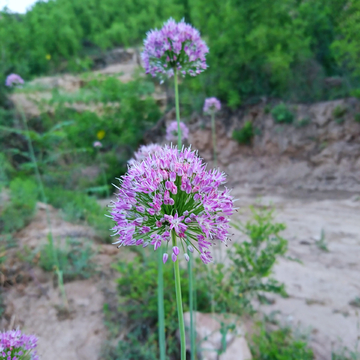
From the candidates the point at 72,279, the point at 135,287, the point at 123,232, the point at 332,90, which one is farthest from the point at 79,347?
the point at 332,90

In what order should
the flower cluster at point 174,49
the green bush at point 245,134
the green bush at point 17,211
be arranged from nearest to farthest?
the flower cluster at point 174,49 → the green bush at point 17,211 → the green bush at point 245,134

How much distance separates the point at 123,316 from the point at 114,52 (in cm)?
2103

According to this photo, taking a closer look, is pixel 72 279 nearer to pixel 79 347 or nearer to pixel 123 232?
pixel 79 347

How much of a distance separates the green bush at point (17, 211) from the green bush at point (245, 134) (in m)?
6.27

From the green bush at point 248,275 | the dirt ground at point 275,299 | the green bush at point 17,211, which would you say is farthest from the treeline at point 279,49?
the green bush at point 17,211

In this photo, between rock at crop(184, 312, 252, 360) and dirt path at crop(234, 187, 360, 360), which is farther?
dirt path at crop(234, 187, 360, 360)

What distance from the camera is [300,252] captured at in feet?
14.3

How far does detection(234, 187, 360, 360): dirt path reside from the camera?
2742 millimetres

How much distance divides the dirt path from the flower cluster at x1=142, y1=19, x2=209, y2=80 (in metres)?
2.02

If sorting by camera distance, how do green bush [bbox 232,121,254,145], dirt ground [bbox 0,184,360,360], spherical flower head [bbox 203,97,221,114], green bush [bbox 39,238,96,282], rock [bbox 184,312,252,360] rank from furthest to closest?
green bush [bbox 232,121,254,145], spherical flower head [bbox 203,97,221,114], green bush [bbox 39,238,96,282], dirt ground [bbox 0,184,360,360], rock [bbox 184,312,252,360]

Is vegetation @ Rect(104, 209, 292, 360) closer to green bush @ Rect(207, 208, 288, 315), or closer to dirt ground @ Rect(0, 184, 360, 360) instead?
green bush @ Rect(207, 208, 288, 315)

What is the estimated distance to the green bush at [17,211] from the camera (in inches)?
154

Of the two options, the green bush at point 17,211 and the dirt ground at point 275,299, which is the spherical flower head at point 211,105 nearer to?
the dirt ground at point 275,299

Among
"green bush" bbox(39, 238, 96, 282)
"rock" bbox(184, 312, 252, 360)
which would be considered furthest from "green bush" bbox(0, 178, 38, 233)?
"rock" bbox(184, 312, 252, 360)
